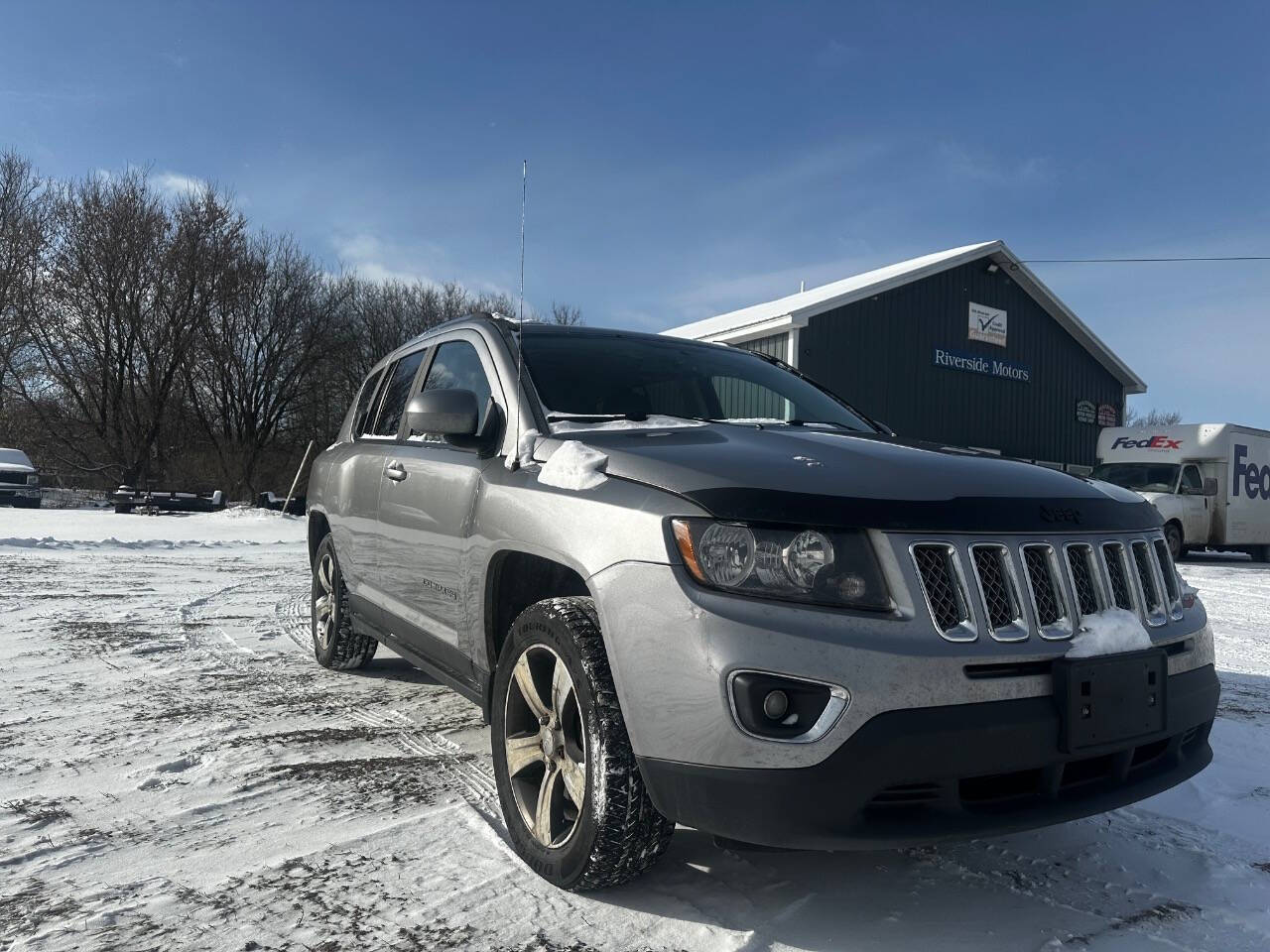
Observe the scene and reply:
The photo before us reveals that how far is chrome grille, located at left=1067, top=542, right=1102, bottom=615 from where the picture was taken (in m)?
2.25

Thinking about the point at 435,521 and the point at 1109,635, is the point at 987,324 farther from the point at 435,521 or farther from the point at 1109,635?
the point at 1109,635

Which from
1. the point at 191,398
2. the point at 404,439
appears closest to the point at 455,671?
the point at 404,439

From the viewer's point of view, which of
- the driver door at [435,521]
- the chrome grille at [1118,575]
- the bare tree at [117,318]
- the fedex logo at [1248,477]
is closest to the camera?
the chrome grille at [1118,575]

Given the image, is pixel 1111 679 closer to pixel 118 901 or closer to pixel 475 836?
pixel 475 836

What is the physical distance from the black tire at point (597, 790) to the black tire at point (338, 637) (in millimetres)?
2670

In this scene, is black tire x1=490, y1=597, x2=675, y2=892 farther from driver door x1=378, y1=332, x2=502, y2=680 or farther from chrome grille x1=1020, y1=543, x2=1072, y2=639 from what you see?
chrome grille x1=1020, y1=543, x2=1072, y2=639

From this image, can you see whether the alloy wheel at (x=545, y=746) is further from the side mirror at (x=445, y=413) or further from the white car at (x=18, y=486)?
the white car at (x=18, y=486)

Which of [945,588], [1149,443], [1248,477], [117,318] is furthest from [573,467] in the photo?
[117,318]

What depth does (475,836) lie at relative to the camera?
2744 millimetres

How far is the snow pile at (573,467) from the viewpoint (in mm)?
2455

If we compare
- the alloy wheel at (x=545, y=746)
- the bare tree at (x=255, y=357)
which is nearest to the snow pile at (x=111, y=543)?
the alloy wheel at (x=545, y=746)

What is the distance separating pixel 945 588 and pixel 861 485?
0.98ft

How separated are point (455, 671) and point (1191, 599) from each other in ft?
7.60

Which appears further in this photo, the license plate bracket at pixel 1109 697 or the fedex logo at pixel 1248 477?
the fedex logo at pixel 1248 477
